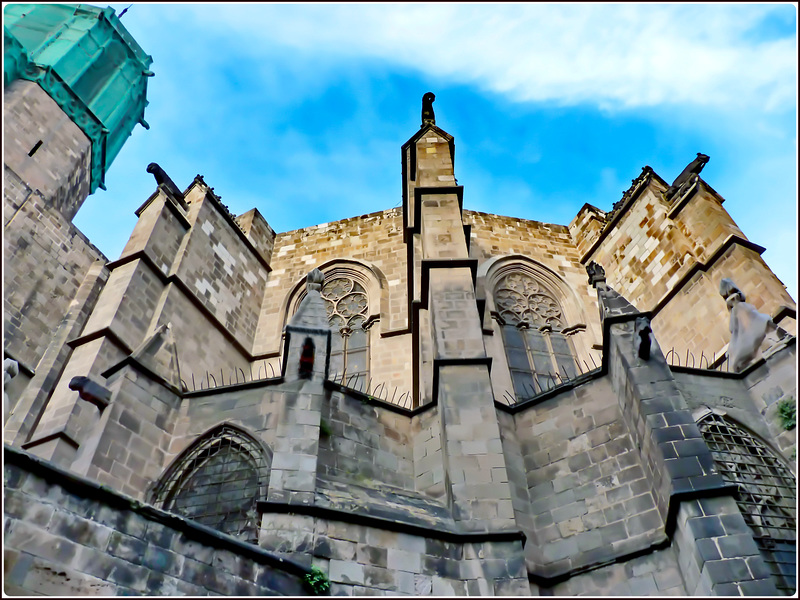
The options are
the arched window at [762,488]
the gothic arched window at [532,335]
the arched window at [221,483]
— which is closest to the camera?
the arched window at [762,488]

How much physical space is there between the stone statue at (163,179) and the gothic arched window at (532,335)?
691 cm

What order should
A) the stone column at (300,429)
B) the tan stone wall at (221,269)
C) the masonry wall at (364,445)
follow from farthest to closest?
the tan stone wall at (221,269) → the masonry wall at (364,445) → the stone column at (300,429)

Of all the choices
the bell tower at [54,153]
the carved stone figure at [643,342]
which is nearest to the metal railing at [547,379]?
the carved stone figure at [643,342]

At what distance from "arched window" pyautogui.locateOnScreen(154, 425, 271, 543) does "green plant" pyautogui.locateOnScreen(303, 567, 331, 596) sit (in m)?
1.35

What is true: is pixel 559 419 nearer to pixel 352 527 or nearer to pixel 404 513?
pixel 404 513

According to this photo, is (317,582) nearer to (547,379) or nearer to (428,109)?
(547,379)

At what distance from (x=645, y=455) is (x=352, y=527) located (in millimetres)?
3440

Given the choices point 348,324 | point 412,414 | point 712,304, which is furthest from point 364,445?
point 712,304

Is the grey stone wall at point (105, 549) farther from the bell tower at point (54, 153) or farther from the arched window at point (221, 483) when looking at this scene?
the bell tower at point (54, 153)

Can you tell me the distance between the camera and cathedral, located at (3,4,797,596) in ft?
21.4

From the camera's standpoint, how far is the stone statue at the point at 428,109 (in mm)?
14649

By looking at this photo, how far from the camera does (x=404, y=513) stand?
24.6ft

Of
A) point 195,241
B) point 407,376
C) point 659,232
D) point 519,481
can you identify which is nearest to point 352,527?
point 519,481

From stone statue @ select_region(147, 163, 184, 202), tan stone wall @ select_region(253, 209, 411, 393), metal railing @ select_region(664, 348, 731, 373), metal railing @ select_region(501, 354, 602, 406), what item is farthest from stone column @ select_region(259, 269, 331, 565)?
stone statue @ select_region(147, 163, 184, 202)
